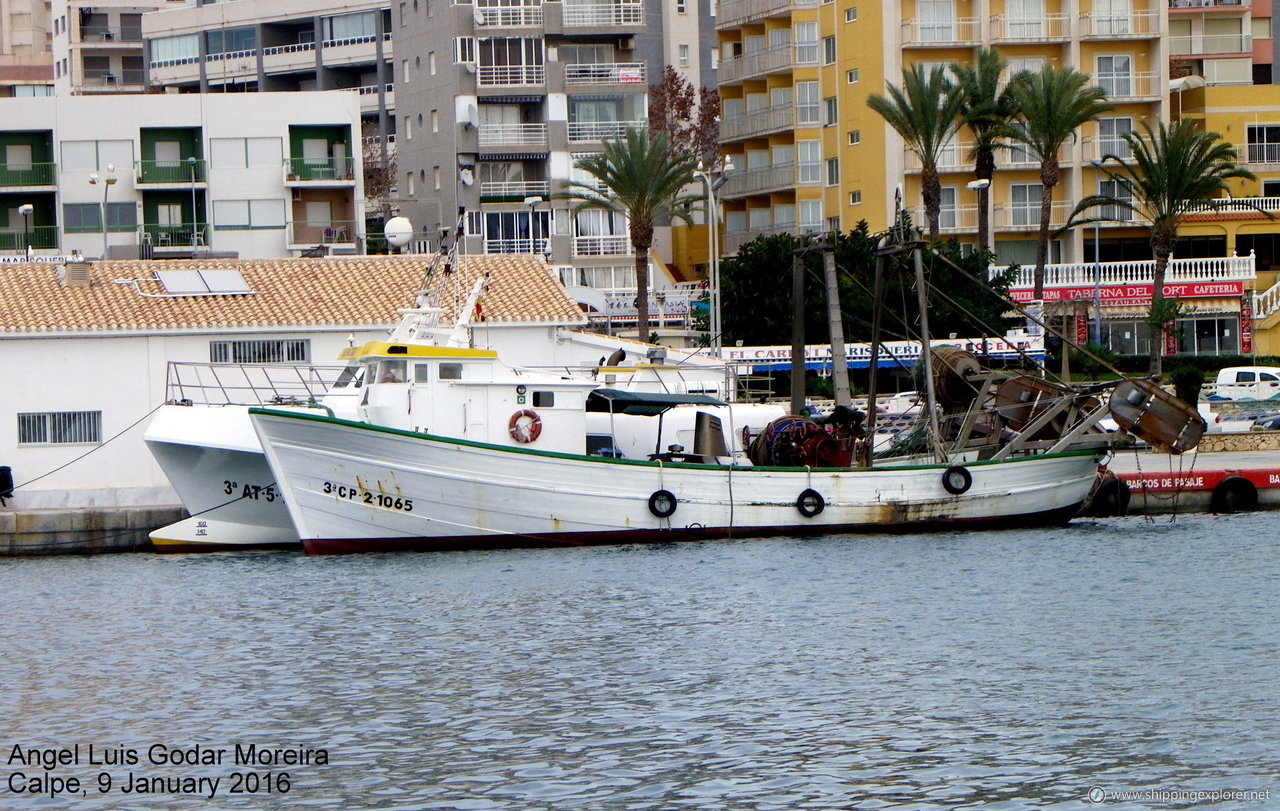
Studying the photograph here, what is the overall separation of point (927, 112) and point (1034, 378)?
1255 inches

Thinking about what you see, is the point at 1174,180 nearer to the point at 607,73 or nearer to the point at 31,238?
the point at 607,73

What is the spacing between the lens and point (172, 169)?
70.8 meters

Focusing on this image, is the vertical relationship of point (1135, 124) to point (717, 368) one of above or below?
above

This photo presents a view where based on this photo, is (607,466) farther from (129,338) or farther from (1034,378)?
(129,338)

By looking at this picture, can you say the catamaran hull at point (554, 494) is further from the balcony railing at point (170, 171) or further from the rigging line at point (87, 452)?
the balcony railing at point (170, 171)

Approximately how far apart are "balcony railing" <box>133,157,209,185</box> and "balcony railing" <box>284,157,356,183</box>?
312 cm

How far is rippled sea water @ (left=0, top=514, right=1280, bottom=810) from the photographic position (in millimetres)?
18000

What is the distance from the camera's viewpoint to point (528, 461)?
34188 mm

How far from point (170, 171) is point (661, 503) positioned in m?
41.1

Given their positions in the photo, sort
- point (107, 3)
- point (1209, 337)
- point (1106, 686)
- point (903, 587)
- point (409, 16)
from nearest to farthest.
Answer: point (1106, 686) < point (903, 587) < point (1209, 337) < point (409, 16) < point (107, 3)

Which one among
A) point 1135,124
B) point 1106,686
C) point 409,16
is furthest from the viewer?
point 409,16

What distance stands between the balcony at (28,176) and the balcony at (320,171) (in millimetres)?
8461

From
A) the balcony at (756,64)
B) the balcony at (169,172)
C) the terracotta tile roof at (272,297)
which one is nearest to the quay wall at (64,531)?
the terracotta tile roof at (272,297)

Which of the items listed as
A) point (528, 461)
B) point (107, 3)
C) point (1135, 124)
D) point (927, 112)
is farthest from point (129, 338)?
point (107, 3)
